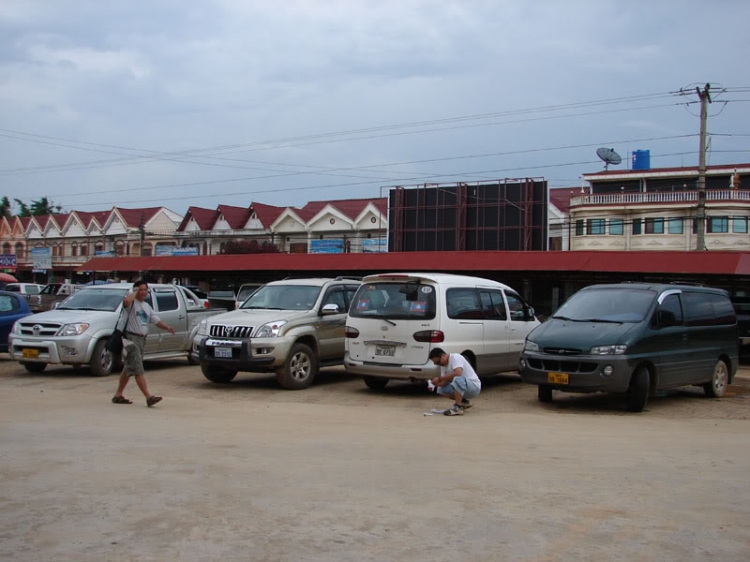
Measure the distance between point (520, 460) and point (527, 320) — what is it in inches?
292

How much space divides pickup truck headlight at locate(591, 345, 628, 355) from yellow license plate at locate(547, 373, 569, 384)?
502mm

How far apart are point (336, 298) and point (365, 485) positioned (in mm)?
8404

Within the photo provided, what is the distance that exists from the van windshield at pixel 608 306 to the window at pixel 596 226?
119 feet

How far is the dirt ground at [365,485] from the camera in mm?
4336

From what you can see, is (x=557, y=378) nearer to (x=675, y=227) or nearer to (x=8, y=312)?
(x=8, y=312)

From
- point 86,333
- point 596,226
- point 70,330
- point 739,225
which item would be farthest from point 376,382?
point 739,225

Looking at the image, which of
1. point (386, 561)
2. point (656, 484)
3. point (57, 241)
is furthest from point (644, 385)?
point (57, 241)

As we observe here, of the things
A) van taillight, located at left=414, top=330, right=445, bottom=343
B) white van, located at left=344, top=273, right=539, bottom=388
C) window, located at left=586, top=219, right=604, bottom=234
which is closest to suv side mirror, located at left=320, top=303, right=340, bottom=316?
white van, located at left=344, top=273, right=539, bottom=388

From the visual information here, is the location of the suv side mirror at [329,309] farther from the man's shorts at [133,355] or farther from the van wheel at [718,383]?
the van wheel at [718,383]

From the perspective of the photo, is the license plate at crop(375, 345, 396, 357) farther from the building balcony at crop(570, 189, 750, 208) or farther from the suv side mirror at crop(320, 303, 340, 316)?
the building balcony at crop(570, 189, 750, 208)

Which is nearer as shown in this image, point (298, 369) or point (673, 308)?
point (673, 308)

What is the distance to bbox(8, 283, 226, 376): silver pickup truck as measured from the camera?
44.9 feet

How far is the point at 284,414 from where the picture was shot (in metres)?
9.87

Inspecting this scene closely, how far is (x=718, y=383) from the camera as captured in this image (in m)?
12.3
